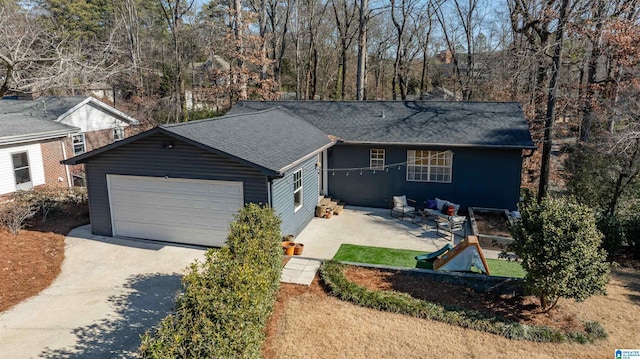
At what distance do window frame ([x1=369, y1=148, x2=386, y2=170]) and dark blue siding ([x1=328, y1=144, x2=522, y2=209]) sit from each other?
139mm

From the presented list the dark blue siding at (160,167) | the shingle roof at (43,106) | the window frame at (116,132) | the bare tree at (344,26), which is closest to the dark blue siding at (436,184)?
the dark blue siding at (160,167)

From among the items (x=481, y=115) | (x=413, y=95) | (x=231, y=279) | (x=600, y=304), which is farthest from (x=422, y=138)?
(x=413, y=95)

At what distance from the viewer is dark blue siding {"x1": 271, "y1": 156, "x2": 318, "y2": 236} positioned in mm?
11320

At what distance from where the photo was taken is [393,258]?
11.4m

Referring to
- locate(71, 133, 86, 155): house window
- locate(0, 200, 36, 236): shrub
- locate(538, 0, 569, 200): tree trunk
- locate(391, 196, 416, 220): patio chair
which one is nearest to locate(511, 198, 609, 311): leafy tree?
locate(391, 196, 416, 220): patio chair

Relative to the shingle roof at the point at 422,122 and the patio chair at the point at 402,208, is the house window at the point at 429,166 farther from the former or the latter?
the patio chair at the point at 402,208

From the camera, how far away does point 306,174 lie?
45.0 ft

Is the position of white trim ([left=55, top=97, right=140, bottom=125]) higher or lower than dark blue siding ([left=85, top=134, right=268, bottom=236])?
higher

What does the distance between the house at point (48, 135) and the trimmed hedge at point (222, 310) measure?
1389 centimetres

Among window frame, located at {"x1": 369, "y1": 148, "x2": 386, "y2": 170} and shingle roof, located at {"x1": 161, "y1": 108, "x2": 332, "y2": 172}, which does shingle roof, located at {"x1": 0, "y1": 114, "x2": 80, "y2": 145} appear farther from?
window frame, located at {"x1": 369, "y1": 148, "x2": 386, "y2": 170}

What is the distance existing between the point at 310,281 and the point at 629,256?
9.19 metres

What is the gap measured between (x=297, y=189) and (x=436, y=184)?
5436 mm

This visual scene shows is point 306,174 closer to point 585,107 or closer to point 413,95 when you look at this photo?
point 585,107

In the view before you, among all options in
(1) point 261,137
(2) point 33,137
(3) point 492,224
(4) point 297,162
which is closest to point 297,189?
(4) point 297,162
